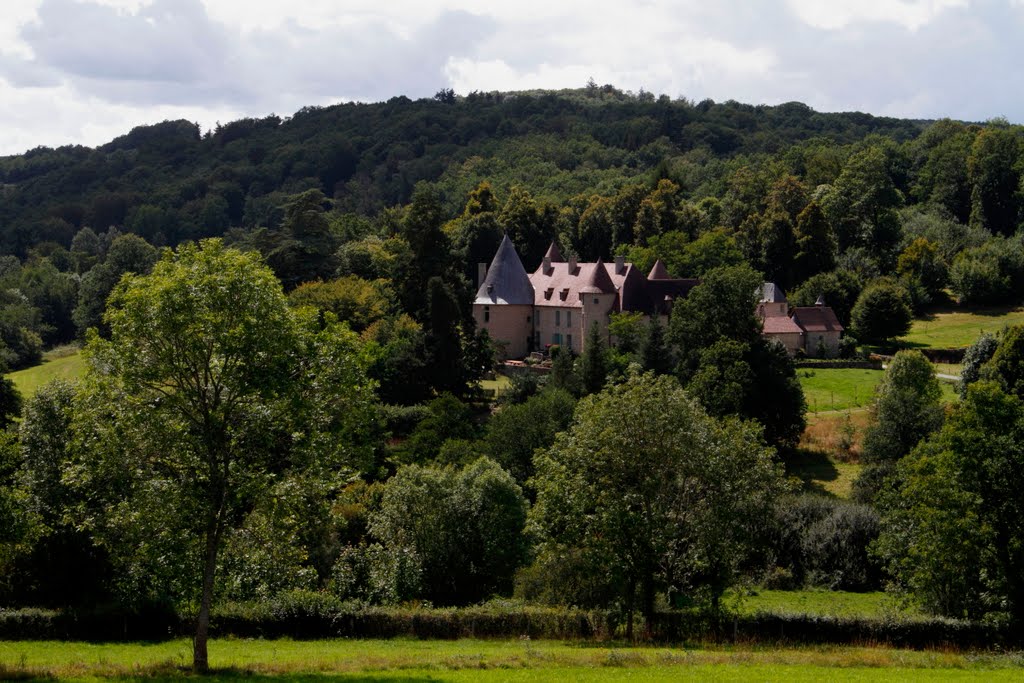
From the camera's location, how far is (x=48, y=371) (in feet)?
254

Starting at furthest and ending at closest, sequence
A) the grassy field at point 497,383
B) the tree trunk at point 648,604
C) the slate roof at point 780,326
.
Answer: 1. the slate roof at point 780,326
2. the grassy field at point 497,383
3. the tree trunk at point 648,604

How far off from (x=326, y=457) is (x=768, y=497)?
14.2m

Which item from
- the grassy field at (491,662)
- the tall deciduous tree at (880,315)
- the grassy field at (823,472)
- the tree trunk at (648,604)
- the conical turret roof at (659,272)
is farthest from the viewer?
the tall deciduous tree at (880,315)

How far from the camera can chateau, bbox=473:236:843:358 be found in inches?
2758

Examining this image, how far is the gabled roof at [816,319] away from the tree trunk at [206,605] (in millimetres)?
56379

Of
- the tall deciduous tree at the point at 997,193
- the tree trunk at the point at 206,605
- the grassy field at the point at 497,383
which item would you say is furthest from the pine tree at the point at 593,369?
the tall deciduous tree at the point at 997,193

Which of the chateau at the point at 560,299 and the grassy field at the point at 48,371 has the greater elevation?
the chateau at the point at 560,299

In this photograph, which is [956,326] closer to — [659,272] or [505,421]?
[659,272]

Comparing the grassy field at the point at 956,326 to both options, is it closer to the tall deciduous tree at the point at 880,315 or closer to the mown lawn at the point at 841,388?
the tall deciduous tree at the point at 880,315

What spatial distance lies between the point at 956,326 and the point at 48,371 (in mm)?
69590

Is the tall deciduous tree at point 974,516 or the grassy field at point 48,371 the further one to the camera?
the grassy field at point 48,371

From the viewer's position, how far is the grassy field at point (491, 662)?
2127 centimetres

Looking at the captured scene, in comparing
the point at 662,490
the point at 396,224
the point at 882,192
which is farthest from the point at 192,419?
the point at 882,192

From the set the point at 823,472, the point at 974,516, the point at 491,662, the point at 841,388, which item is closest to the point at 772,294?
→ the point at 841,388
